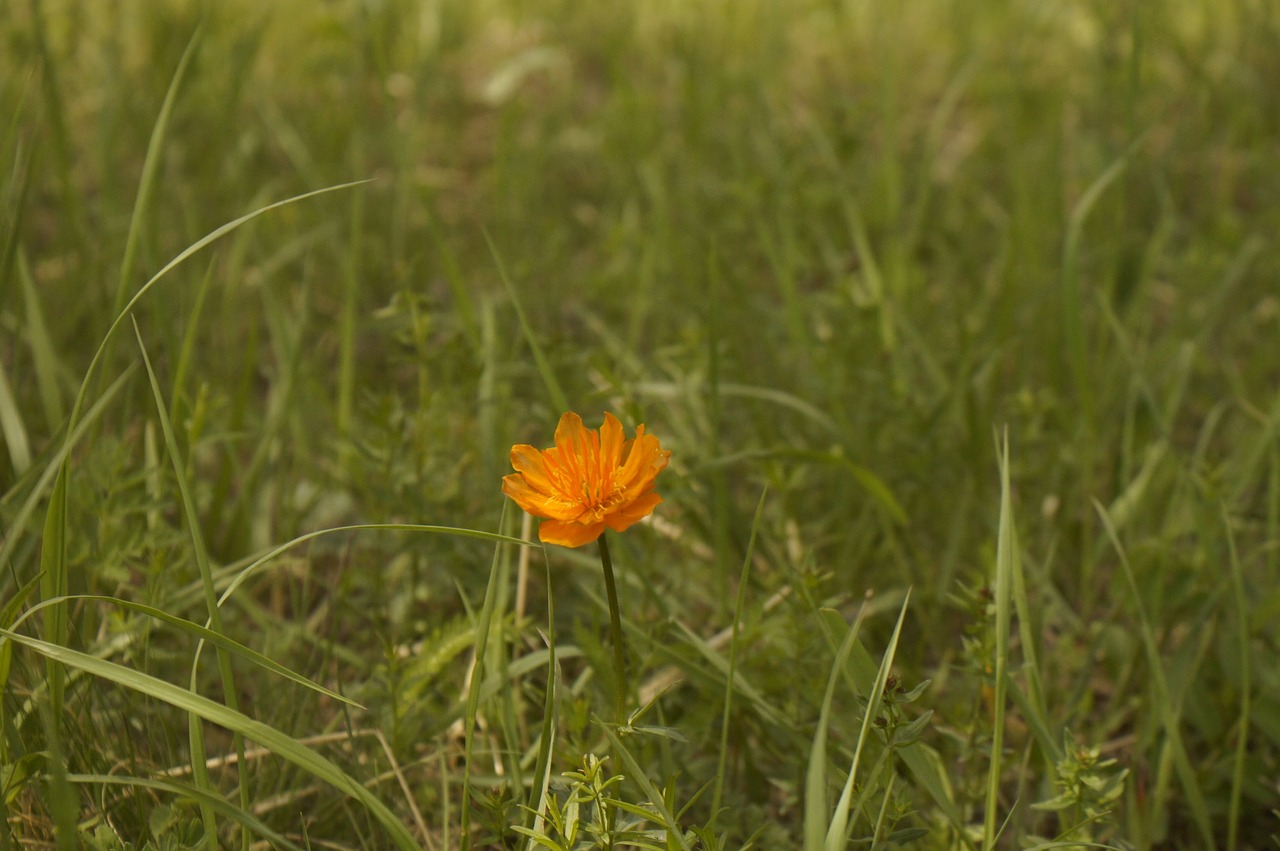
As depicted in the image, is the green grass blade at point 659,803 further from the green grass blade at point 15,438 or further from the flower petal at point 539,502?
the green grass blade at point 15,438

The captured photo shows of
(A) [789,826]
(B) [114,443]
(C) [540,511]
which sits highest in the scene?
(C) [540,511]

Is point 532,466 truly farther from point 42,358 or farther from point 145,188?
point 42,358

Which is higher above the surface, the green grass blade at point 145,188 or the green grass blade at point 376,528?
the green grass blade at point 145,188

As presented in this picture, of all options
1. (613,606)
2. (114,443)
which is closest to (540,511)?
(613,606)

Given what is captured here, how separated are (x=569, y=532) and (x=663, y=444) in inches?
38.8

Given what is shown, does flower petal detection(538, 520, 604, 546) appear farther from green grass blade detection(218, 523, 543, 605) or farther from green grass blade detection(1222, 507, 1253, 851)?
green grass blade detection(1222, 507, 1253, 851)

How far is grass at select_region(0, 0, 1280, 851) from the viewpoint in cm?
136

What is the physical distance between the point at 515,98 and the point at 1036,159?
1.50 metres

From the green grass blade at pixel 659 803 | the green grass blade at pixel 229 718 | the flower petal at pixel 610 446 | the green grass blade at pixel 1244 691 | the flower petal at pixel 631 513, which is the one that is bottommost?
the green grass blade at pixel 1244 691

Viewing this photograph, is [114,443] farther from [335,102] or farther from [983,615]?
[335,102]

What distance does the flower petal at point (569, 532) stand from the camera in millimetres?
1155

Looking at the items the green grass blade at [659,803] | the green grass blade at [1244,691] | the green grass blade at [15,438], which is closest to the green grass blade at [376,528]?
the green grass blade at [659,803]

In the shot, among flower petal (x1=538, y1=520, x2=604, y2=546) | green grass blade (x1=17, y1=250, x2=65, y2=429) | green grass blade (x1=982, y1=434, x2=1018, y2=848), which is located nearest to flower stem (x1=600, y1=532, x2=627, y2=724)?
flower petal (x1=538, y1=520, x2=604, y2=546)

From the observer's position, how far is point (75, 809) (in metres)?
1.13
